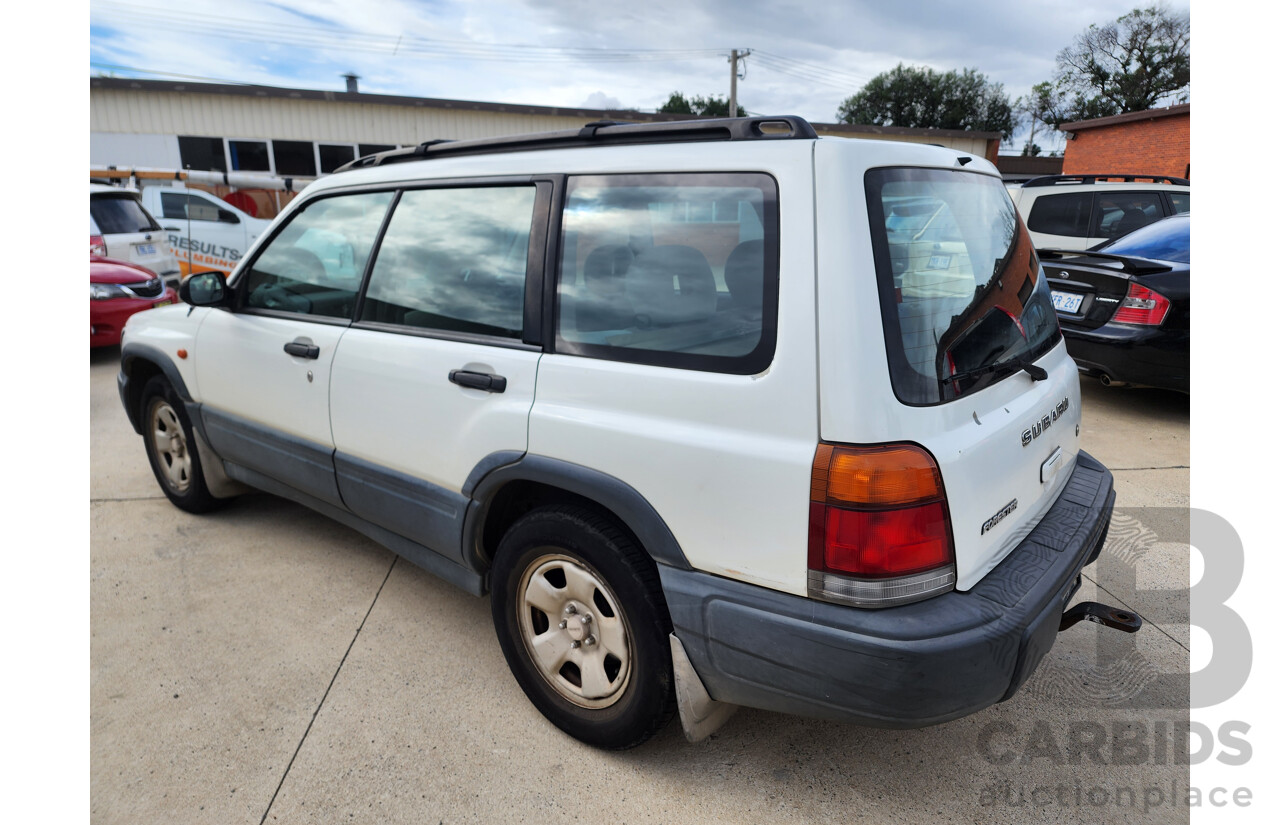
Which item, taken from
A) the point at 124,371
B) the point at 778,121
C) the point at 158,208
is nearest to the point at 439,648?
the point at 778,121

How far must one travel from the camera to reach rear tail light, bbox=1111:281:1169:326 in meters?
5.09

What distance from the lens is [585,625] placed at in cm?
220

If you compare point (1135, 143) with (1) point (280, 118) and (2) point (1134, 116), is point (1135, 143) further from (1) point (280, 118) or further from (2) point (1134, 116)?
(1) point (280, 118)

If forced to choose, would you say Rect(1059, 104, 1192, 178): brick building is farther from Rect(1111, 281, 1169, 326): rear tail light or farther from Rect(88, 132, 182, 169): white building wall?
Rect(88, 132, 182, 169): white building wall

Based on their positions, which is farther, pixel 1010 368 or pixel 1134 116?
pixel 1134 116

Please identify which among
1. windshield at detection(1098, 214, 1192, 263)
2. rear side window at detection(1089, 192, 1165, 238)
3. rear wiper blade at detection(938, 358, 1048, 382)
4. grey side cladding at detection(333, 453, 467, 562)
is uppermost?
rear side window at detection(1089, 192, 1165, 238)

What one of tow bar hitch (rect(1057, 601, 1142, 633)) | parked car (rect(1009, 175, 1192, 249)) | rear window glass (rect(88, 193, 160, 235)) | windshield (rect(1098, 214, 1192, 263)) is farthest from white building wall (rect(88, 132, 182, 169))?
tow bar hitch (rect(1057, 601, 1142, 633))

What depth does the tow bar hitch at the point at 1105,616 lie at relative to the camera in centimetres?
209

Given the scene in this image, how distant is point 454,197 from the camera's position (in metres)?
2.60

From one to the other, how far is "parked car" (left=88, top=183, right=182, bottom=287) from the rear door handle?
9.53 meters

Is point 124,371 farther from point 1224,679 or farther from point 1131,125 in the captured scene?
point 1131,125

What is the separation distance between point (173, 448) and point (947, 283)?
397 cm

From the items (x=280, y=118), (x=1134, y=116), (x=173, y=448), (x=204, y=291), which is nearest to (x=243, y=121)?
(x=280, y=118)

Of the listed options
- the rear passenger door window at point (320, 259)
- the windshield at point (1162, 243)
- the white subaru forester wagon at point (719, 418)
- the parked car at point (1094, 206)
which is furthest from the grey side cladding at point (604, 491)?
the parked car at point (1094, 206)
